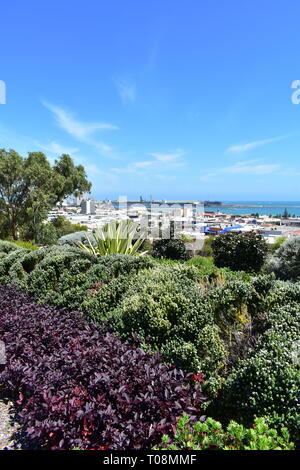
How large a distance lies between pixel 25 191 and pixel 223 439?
19426 mm

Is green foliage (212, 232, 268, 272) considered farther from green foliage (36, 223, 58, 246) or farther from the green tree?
the green tree

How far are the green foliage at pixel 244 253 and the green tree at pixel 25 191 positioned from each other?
11429 mm

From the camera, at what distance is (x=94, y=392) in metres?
2.55

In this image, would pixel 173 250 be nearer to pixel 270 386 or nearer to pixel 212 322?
pixel 212 322

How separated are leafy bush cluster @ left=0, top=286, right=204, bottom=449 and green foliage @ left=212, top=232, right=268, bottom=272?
752 cm

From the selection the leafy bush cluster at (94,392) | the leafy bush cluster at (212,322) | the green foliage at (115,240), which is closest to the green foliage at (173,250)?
the green foliage at (115,240)

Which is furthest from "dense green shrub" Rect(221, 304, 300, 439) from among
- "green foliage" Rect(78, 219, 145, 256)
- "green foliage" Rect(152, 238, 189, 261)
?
"green foliage" Rect(152, 238, 189, 261)

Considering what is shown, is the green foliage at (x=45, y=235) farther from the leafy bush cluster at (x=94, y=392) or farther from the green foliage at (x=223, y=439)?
the green foliage at (x=223, y=439)

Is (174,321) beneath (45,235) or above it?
above

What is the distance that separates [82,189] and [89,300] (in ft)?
71.1

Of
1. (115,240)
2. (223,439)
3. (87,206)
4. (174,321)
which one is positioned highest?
(87,206)

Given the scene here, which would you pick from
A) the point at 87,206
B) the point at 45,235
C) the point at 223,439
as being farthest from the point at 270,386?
the point at 87,206

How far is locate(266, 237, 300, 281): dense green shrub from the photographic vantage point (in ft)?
28.0
